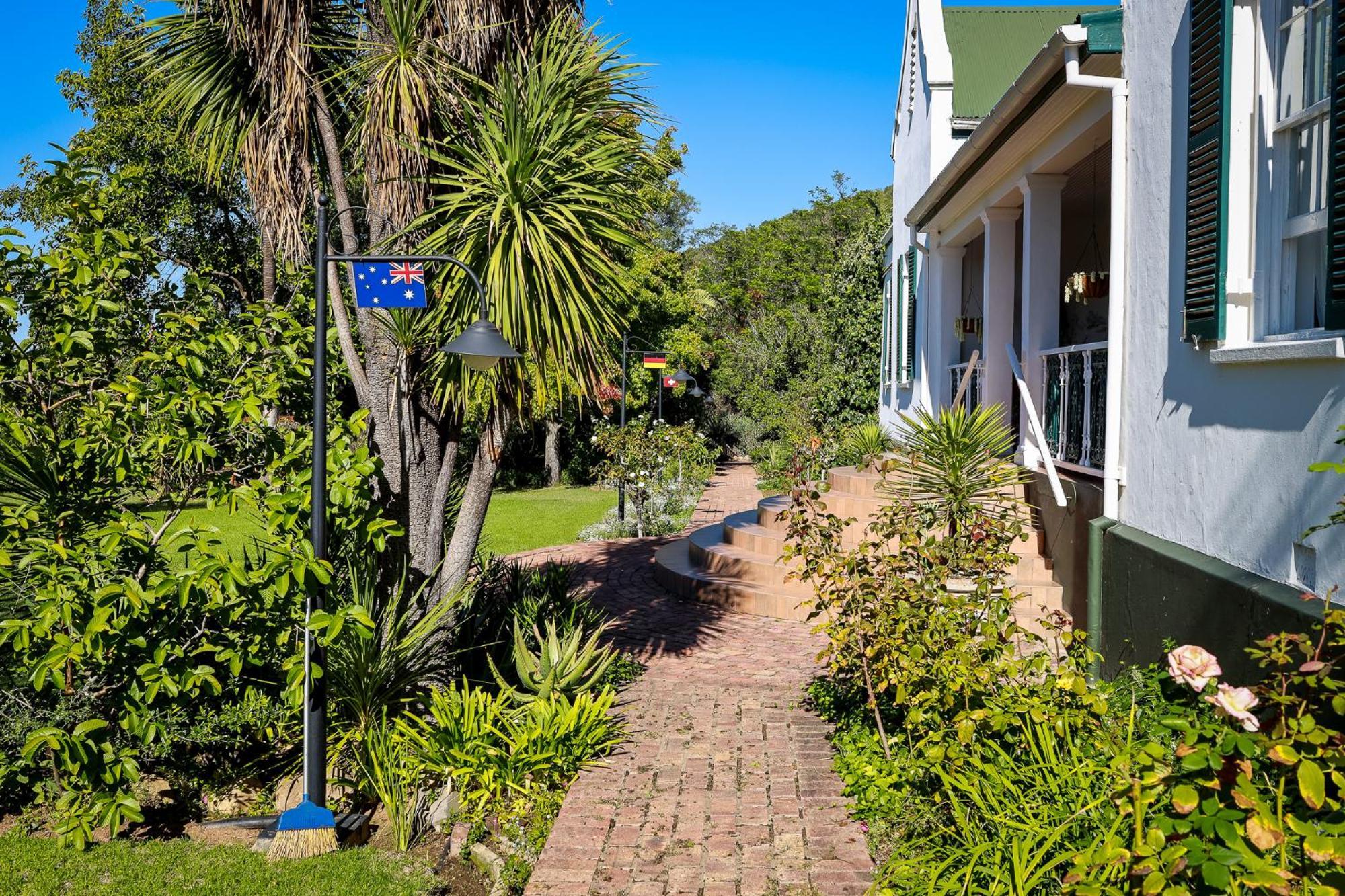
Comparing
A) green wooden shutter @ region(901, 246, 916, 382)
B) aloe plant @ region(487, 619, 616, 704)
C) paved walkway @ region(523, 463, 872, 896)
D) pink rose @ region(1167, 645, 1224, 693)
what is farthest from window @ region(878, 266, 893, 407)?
pink rose @ region(1167, 645, 1224, 693)

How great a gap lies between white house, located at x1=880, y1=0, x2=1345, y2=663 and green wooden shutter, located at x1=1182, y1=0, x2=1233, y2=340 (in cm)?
1

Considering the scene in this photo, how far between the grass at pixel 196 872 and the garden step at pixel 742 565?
5.02 meters

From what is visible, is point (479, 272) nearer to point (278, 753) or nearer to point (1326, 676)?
point (278, 753)

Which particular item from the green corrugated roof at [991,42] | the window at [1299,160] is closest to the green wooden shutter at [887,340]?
the green corrugated roof at [991,42]

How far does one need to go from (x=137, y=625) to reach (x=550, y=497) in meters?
18.7

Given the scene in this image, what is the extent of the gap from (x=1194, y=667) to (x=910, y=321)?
12.3 meters

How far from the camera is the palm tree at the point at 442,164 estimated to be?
6.13 m

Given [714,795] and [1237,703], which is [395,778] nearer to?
[714,795]

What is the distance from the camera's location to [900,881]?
3.81 m

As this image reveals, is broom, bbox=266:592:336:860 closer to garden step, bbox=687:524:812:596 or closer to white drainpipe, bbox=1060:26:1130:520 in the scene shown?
white drainpipe, bbox=1060:26:1130:520

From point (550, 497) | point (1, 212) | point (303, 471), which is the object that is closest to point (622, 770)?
point (303, 471)

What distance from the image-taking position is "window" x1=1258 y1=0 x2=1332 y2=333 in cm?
396

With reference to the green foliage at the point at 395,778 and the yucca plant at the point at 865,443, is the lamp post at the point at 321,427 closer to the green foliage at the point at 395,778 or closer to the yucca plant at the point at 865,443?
the green foliage at the point at 395,778

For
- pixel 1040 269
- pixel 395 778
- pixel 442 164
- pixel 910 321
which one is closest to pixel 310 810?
pixel 395 778
